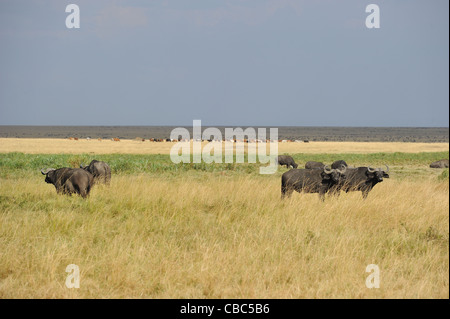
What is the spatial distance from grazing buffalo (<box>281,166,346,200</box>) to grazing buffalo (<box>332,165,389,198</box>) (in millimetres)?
299

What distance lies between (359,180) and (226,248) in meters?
7.47

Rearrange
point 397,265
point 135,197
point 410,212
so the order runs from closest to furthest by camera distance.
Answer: point 397,265
point 410,212
point 135,197

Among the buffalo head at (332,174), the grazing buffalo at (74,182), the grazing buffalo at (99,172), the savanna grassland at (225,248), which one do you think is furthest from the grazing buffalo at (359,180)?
the grazing buffalo at (99,172)

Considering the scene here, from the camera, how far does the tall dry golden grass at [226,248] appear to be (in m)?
5.46

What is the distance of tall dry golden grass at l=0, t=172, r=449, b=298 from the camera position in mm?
5457

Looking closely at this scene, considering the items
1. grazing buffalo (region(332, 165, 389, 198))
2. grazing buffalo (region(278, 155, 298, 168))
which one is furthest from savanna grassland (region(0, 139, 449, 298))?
grazing buffalo (region(278, 155, 298, 168))

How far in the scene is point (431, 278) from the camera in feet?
18.6

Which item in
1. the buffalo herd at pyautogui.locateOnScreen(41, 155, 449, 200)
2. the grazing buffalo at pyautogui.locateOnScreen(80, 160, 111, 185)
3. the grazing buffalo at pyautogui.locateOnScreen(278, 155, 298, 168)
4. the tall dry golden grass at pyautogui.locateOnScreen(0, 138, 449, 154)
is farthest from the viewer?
the tall dry golden grass at pyautogui.locateOnScreen(0, 138, 449, 154)

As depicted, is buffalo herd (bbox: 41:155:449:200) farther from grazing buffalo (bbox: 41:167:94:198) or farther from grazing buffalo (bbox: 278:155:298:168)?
grazing buffalo (bbox: 278:155:298:168)

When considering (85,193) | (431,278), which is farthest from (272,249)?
(85,193)

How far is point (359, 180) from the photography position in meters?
13.0

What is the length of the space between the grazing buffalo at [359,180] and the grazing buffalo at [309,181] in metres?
0.30
